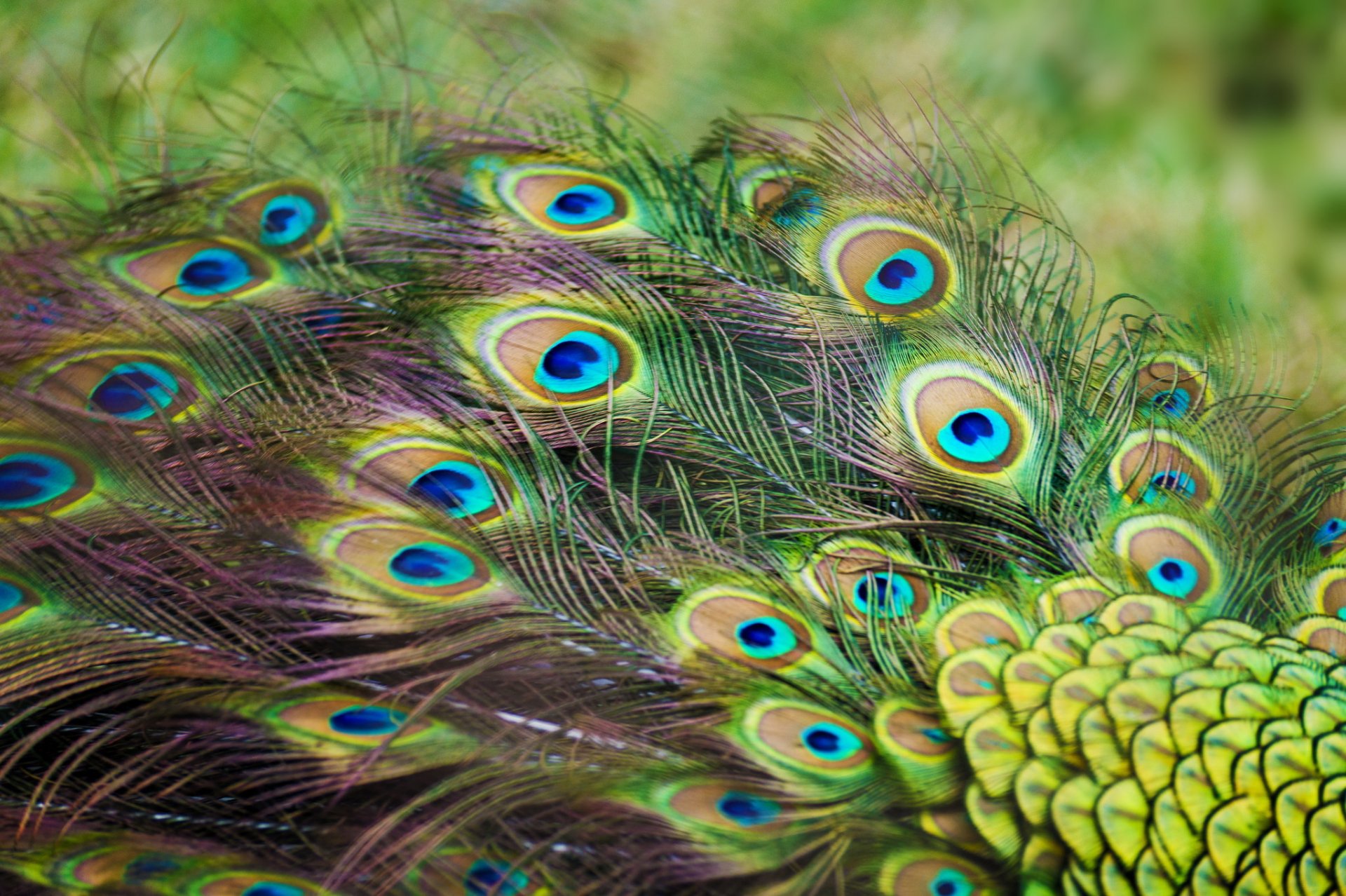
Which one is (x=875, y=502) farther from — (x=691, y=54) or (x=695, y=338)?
(x=691, y=54)

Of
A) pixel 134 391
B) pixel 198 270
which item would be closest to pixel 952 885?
pixel 134 391

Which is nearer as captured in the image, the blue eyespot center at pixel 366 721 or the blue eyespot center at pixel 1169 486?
the blue eyespot center at pixel 366 721

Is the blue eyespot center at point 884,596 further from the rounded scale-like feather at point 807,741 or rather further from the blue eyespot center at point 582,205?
the blue eyespot center at point 582,205

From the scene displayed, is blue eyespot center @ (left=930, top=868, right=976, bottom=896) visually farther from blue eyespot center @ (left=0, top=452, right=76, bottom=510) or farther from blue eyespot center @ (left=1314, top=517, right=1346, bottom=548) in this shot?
blue eyespot center @ (left=0, top=452, right=76, bottom=510)

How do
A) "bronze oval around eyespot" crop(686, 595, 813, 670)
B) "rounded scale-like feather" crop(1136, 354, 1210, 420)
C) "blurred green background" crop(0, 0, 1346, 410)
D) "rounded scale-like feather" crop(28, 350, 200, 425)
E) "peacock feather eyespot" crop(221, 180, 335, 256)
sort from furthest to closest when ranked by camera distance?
"blurred green background" crop(0, 0, 1346, 410) < "peacock feather eyespot" crop(221, 180, 335, 256) < "rounded scale-like feather" crop(1136, 354, 1210, 420) < "rounded scale-like feather" crop(28, 350, 200, 425) < "bronze oval around eyespot" crop(686, 595, 813, 670)

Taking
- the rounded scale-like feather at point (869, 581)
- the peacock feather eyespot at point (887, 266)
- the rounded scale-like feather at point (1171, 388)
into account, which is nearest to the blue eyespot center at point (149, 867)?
the rounded scale-like feather at point (869, 581)

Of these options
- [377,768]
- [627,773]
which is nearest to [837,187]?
[627,773]

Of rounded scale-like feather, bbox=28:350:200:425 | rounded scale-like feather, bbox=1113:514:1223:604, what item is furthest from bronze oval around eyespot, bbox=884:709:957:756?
rounded scale-like feather, bbox=28:350:200:425

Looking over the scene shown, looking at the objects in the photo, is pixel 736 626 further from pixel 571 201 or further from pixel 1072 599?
pixel 571 201

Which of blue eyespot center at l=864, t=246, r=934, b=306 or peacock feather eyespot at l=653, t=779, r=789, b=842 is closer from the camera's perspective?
peacock feather eyespot at l=653, t=779, r=789, b=842
